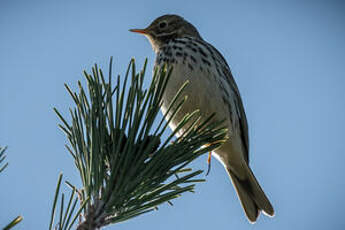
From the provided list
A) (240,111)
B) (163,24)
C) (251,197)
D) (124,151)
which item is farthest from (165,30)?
(124,151)

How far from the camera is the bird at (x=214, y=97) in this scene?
3.26 m

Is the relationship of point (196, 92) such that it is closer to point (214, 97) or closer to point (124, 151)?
point (214, 97)

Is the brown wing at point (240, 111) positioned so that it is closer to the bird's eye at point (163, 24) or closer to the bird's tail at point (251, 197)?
the bird's tail at point (251, 197)

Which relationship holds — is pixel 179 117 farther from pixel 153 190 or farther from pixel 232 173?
pixel 153 190

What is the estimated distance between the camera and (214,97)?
337cm

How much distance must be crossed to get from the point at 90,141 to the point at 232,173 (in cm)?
252

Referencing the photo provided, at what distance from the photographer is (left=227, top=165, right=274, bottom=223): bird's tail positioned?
11.9 ft

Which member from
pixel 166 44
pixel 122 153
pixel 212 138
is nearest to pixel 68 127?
pixel 122 153

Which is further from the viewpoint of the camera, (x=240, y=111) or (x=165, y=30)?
(x=165, y=30)

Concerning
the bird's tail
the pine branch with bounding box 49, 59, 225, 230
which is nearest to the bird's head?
the bird's tail

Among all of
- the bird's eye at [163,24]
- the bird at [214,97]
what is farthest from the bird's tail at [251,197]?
the bird's eye at [163,24]

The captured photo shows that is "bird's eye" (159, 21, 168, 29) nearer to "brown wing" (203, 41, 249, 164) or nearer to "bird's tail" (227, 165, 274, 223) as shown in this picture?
"brown wing" (203, 41, 249, 164)

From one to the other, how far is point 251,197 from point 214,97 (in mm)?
1129

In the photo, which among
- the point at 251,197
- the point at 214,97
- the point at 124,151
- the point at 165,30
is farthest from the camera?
the point at 165,30
